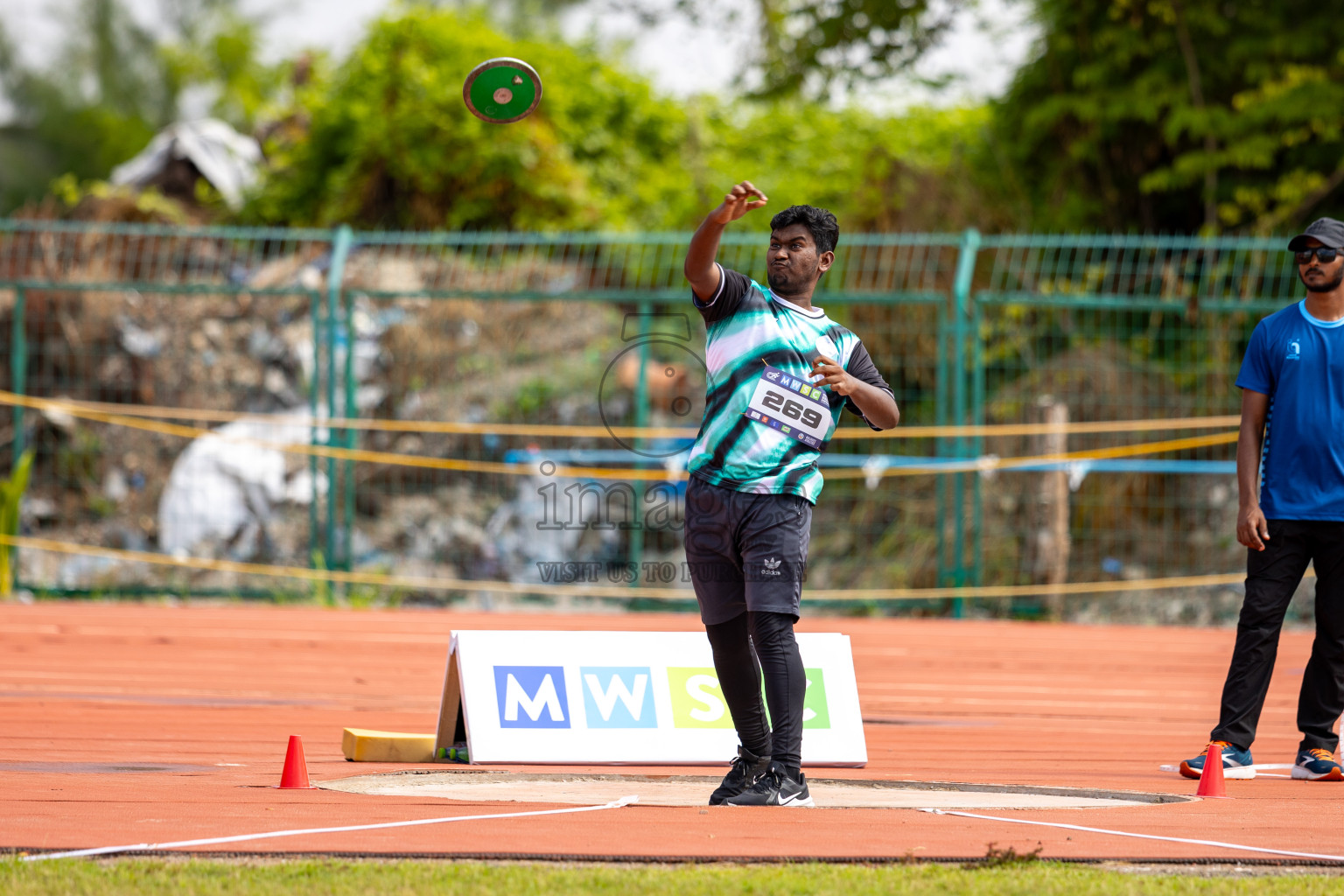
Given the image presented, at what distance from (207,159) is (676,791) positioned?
68.4 feet

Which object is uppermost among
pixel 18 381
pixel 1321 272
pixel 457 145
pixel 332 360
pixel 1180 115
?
pixel 457 145

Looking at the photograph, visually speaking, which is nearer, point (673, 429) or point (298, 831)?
point (298, 831)

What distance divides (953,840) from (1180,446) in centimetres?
925

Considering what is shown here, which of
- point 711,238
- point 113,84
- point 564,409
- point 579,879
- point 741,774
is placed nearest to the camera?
point 579,879

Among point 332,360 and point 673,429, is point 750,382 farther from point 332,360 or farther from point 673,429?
point 332,360

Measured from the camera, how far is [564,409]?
1471 centimetres

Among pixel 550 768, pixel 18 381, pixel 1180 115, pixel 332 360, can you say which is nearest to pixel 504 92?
pixel 550 768

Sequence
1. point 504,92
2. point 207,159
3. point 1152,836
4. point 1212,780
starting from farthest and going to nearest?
point 207,159
point 504,92
point 1212,780
point 1152,836

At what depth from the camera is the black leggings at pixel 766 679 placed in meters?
4.57

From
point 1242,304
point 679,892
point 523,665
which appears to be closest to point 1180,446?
point 1242,304

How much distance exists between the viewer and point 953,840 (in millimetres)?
3826

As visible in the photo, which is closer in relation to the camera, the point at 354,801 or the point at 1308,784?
the point at 354,801

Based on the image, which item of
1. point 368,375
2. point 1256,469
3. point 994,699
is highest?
point 368,375

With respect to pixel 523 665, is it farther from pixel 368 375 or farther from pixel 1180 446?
pixel 368 375
